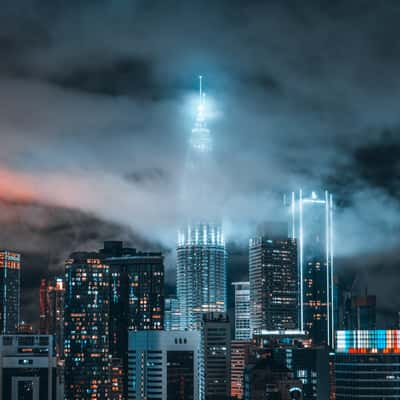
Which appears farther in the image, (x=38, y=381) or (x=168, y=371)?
(x=168, y=371)

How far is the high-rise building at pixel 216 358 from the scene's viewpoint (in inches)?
2768

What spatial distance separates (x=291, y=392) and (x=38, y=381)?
38.2ft

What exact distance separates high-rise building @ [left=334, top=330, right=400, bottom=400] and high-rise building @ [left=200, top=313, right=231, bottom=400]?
57.5ft

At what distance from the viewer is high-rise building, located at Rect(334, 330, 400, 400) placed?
48.9 metres

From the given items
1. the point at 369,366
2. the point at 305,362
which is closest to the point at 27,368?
the point at 369,366

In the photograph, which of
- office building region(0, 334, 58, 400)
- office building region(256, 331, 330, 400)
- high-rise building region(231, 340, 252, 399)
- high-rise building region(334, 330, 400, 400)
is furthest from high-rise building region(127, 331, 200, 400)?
high-rise building region(334, 330, 400, 400)

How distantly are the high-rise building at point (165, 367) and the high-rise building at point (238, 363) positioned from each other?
7751 mm

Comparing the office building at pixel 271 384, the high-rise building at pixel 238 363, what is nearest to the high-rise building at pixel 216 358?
the high-rise building at pixel 238 363

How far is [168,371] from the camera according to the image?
6022 centimetres

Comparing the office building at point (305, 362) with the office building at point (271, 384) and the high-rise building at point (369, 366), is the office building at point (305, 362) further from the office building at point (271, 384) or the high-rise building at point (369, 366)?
the high-rise building at point (369, 366)

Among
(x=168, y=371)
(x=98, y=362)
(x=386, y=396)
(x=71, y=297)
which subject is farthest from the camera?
(x=71, y=297)

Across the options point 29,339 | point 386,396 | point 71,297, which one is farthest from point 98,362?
point 386,396

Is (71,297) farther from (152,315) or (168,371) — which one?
(168,371)

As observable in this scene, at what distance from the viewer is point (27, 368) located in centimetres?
5388
